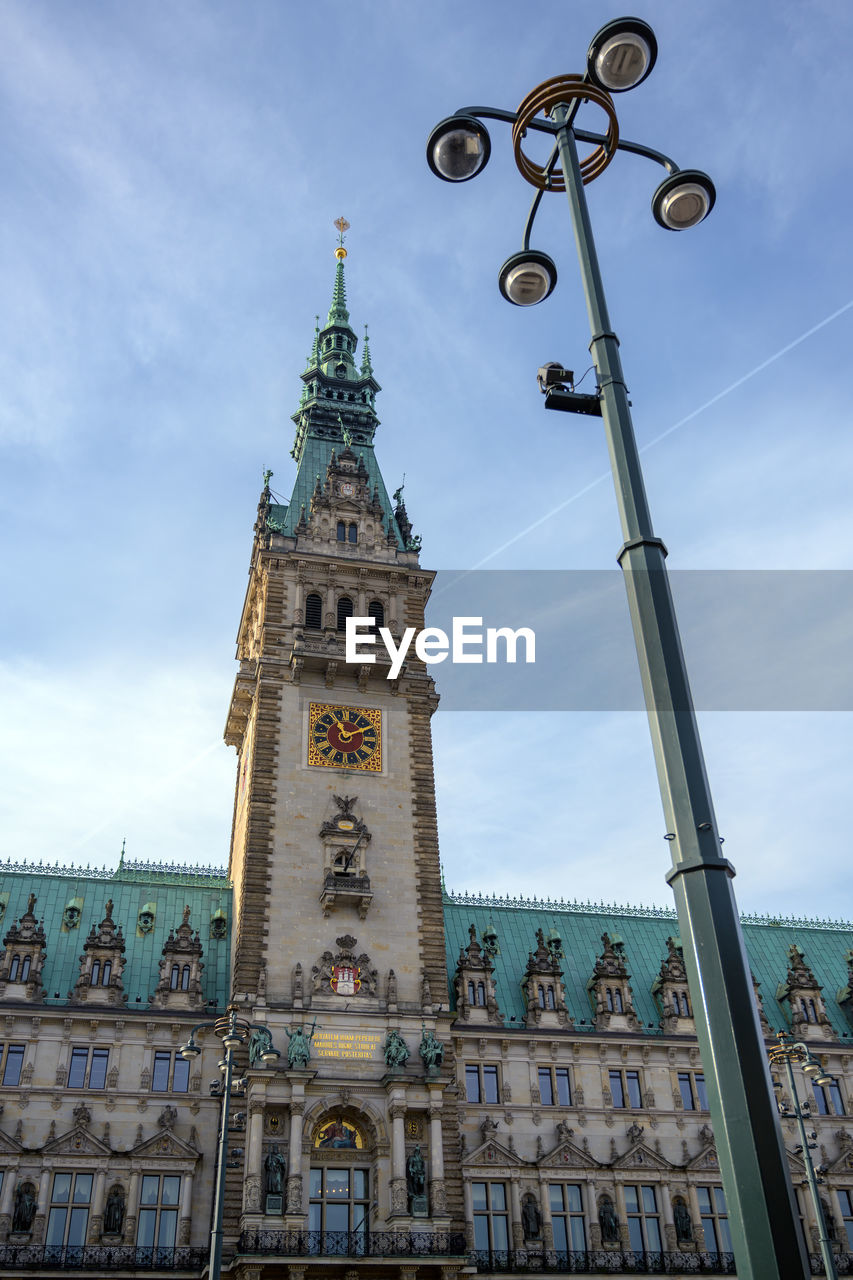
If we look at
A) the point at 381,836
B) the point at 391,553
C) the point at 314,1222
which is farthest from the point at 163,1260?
the point at 391,553

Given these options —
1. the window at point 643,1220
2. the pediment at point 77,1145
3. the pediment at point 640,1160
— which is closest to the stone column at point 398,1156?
the pediment at point 640,1160

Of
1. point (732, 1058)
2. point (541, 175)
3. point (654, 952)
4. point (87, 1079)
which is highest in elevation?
point (654, 952)

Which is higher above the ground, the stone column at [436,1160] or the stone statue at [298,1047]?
the stone statue at [298,1047]

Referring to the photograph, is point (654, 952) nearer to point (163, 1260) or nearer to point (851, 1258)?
point (851, 1258)

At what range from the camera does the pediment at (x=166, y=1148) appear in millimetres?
43500

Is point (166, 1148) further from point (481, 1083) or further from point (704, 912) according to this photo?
point (704, 912)

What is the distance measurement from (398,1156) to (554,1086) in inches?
394

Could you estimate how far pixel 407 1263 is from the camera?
40.4 meters

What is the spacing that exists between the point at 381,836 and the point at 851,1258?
90.9 ft

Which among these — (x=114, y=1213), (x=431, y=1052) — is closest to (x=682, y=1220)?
(x=431, y=1052)

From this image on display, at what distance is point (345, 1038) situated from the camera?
4572cm

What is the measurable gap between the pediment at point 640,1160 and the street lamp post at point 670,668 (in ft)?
143

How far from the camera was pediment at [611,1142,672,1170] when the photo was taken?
48500 millimetres

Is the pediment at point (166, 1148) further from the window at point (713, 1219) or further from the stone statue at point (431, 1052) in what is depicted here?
the window at point (713, 1219)
